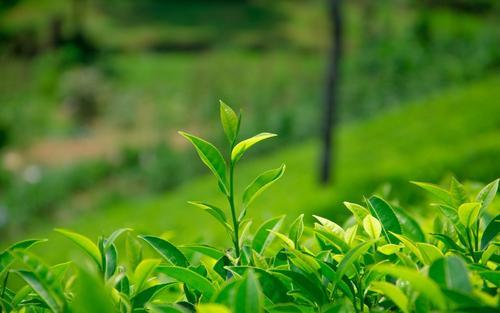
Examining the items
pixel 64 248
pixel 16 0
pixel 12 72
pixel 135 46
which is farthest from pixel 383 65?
pixel 16 0

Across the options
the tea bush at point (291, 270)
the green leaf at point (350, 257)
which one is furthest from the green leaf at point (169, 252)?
the green leaf at point (350, 257)

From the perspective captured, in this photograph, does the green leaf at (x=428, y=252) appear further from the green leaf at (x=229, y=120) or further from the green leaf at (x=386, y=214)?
the green leaf at (x=229, y=120)

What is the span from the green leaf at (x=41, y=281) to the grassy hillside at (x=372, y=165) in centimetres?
590

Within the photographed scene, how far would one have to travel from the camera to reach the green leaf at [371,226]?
99 cm

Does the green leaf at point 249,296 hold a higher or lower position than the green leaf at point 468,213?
higher

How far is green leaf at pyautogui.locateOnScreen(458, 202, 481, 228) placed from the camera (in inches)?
37.6

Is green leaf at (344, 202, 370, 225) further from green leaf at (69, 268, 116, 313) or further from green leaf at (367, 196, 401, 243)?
green leaf at (69, 268, 116, 313)

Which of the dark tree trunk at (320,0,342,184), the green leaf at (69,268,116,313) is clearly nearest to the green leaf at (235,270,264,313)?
the green leaf at (69,268,116,313)

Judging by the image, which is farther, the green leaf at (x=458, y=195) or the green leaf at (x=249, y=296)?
the green leaf at (x=458, y=195)

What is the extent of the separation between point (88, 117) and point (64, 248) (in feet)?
65.8

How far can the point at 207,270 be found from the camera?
101cm

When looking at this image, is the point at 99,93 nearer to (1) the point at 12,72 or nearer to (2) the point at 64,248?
(1) the point at 12,72

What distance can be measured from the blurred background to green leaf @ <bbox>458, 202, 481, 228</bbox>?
0.66 meters

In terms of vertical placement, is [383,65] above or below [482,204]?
below
